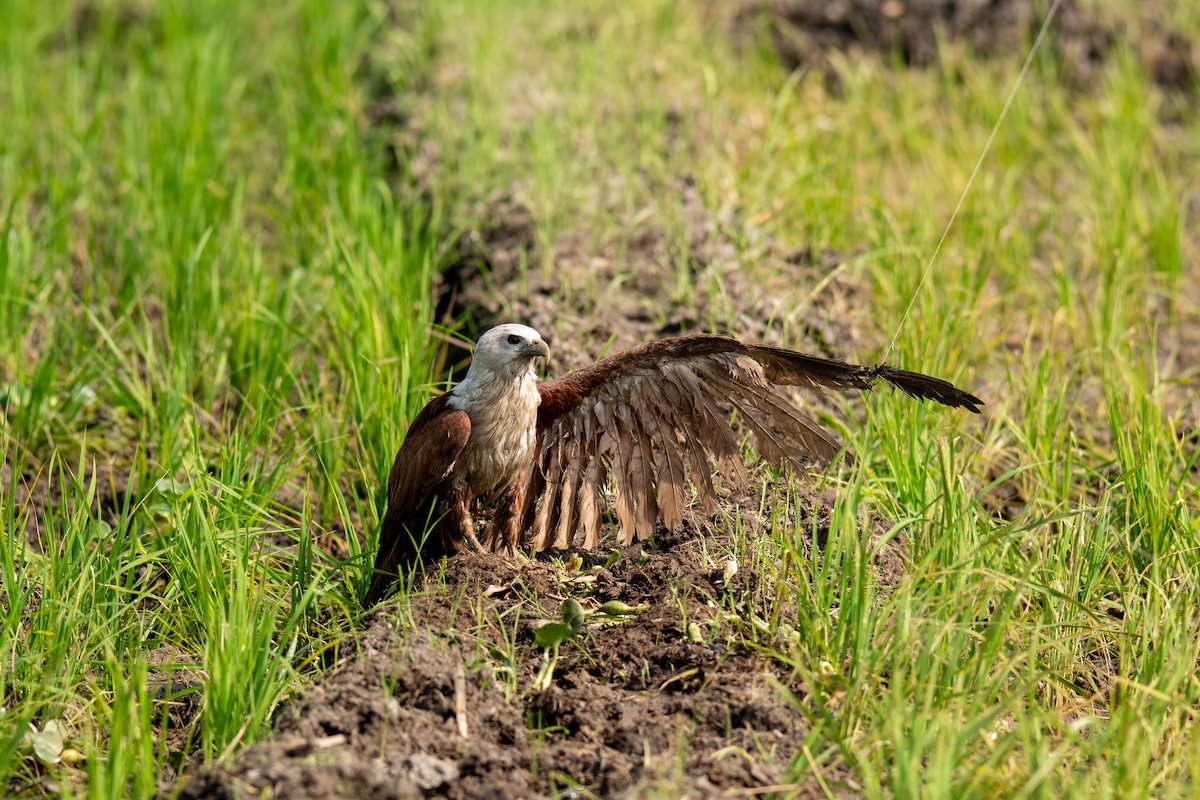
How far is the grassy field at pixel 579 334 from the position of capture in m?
2.57

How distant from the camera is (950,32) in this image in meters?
7.02

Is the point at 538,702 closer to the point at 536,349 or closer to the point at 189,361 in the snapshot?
the point at 536,349

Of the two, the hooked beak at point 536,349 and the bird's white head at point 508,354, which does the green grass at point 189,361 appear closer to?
the bird's white head at point 508,354

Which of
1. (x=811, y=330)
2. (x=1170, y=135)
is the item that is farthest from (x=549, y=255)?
(x=1170, y=135)

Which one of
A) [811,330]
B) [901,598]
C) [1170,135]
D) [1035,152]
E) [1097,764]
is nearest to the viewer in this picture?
[1097,764]

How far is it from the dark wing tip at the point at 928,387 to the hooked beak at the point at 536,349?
2.53 ft

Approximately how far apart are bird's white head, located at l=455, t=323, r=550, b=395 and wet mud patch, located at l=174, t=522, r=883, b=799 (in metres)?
0.44

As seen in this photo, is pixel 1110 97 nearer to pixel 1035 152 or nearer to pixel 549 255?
pixel 1035 152

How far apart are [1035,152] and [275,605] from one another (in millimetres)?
4594

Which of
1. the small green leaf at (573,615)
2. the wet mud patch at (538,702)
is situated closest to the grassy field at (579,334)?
the wet mud patch at (538,702)

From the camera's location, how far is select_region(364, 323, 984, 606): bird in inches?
115

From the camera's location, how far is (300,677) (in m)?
2.70

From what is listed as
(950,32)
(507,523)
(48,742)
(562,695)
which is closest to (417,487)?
(507,523)

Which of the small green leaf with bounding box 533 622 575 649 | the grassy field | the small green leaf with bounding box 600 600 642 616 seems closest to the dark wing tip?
the grassy field
